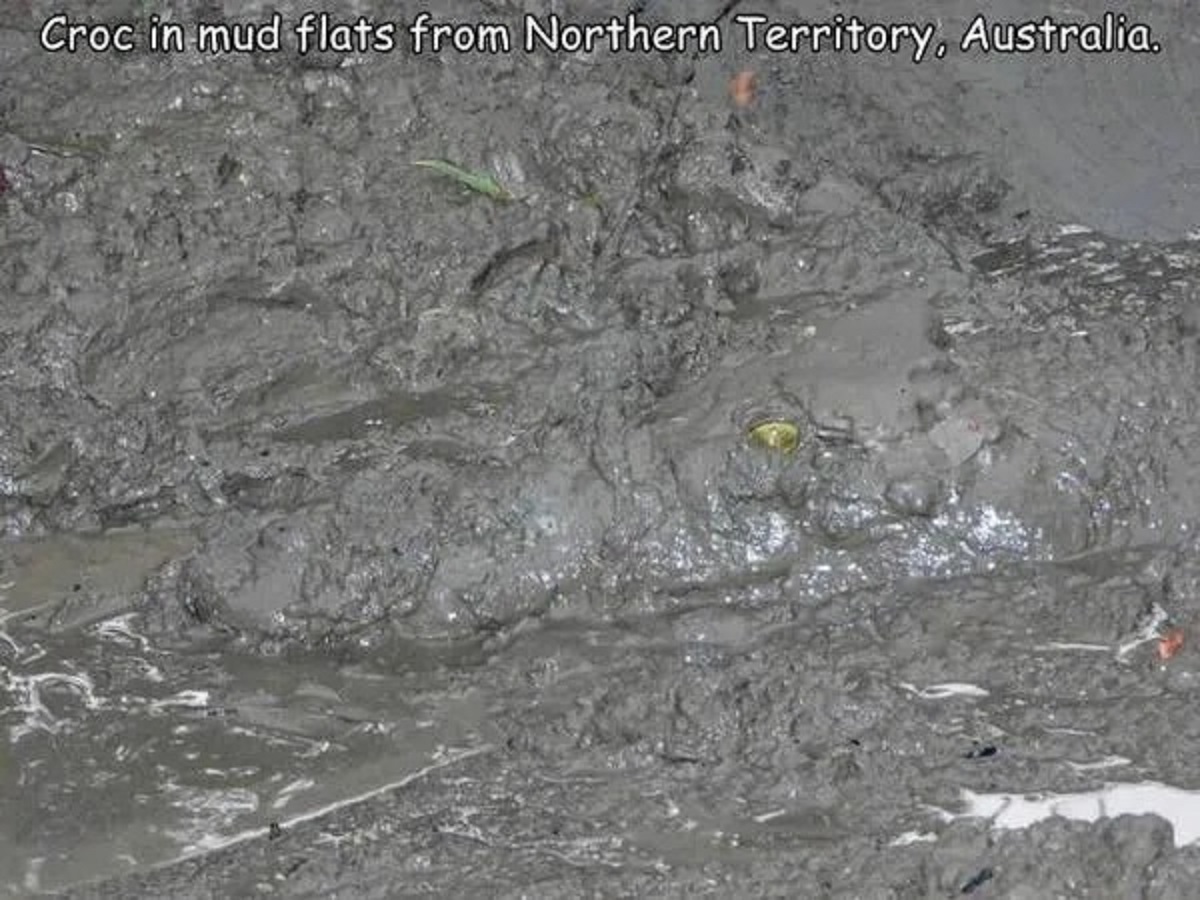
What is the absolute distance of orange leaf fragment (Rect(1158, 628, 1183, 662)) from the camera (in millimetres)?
4023

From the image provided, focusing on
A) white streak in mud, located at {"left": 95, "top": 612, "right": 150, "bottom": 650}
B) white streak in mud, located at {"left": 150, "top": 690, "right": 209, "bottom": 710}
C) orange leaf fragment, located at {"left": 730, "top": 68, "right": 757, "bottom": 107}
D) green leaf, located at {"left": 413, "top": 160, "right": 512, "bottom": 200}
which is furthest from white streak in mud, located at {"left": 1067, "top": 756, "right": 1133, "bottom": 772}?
orange leaf fragment, located at {"left": 730, "top": 68, "right": 757, "bottom": 107}

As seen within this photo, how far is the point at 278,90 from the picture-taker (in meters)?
5.36

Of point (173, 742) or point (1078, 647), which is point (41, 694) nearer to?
point (173, 742)

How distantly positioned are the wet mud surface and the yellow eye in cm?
3

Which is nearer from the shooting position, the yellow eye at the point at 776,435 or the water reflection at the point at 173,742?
the water reflection at the point at 173,742

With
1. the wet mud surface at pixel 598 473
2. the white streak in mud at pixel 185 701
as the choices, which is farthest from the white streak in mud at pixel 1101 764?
the white streak in mud at pixel 185 701

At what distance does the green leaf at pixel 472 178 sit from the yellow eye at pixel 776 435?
1152mm

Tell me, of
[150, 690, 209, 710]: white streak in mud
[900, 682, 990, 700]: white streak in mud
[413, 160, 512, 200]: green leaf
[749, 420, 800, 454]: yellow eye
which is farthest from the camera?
[413, 160, 512, 200]: green leaf

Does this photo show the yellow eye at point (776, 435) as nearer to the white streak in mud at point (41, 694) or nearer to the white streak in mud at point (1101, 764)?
the white streak in mud at point (1101, 764)

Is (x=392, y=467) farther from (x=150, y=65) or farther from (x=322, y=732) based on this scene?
(x=150, y=65)

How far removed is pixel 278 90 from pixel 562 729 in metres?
2.34

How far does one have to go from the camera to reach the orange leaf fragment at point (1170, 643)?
4.02m

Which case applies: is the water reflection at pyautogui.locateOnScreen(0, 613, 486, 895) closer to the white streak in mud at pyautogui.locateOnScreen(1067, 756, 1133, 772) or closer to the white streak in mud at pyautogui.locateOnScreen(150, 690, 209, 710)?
the white streak in mud at pyautogui.locateOnScreen(150, 690, 209, 710)

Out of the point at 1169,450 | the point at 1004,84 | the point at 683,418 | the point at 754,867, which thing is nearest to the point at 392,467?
the point at 683,418
